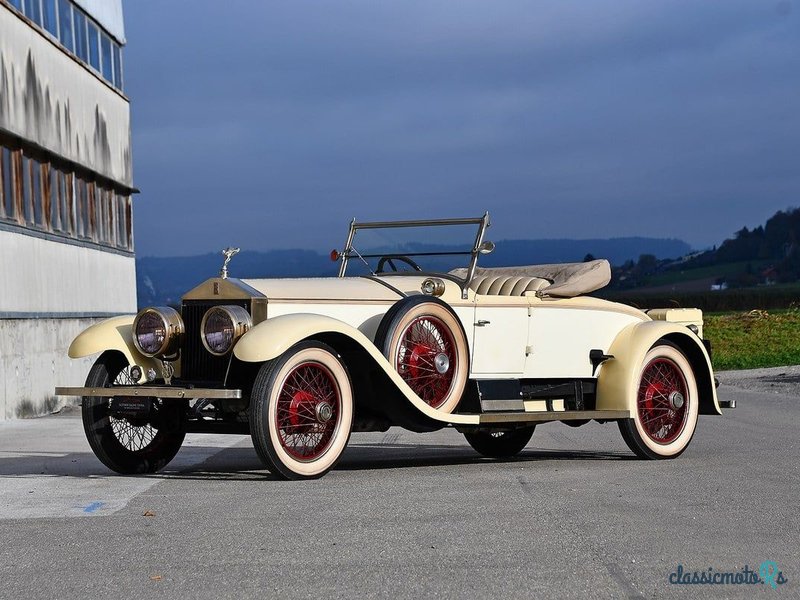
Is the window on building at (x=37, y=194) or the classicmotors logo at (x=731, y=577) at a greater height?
the window on building at (x=37, y=194)

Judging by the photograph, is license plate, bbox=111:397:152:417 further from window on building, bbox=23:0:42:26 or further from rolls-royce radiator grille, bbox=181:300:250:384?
window on building, bbox=23:0:42:26

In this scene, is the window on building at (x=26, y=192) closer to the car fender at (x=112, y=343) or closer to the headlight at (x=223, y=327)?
the car fender at (x=112, y=343)

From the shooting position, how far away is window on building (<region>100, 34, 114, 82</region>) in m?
28.0

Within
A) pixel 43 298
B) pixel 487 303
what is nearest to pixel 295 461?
pixel 487 303

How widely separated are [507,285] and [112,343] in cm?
334

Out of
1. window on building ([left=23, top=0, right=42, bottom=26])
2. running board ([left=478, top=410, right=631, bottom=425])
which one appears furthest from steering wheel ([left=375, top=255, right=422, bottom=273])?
window on building ([left=23, top=0, right=42, bottom=26])

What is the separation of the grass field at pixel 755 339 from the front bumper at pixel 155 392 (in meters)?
29.8

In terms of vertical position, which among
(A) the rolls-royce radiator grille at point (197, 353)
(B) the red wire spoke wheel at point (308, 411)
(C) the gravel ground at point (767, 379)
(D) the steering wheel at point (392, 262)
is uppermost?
(D) the steering wheel at point (392, 262)

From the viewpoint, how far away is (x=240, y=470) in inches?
401

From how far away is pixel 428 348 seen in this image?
9.79 m

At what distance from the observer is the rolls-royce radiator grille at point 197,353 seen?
30.9 ft

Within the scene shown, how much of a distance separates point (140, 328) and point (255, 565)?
436cm

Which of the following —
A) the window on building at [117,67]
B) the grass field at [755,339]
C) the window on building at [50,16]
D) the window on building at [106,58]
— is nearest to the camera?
the window on building at [50,16]

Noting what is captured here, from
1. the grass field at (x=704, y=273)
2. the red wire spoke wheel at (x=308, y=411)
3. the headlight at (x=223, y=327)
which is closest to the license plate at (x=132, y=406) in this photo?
the headlight at (x=223, y=327)
